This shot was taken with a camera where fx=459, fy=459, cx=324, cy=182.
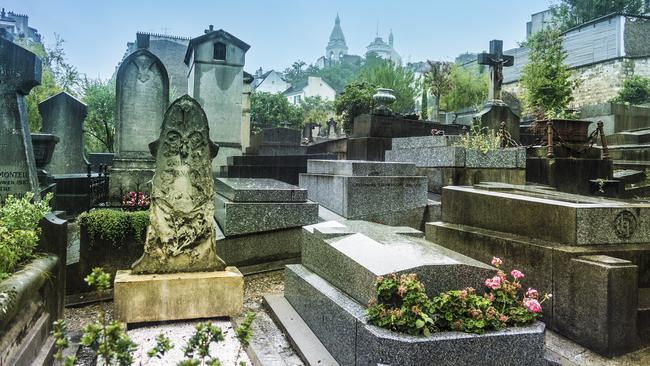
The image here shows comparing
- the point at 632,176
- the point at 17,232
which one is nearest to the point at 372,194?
the point at 17,232

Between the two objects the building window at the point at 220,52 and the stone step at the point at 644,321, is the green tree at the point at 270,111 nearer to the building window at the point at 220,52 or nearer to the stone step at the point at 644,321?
the building window at the point at 220,52

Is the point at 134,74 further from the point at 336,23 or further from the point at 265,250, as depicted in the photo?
the point at 336,23

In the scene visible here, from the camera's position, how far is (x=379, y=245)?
406 cm

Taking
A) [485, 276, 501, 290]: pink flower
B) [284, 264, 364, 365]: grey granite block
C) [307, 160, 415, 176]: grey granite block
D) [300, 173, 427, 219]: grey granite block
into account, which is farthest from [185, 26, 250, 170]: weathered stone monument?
[485, 276, 501, 290]: pink flower

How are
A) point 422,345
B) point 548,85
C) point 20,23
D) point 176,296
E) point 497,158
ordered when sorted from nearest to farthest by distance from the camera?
point 422,345
point 176,296
point 497,158
point 548,85
point 20,23

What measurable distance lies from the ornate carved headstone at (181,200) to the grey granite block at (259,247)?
156cm

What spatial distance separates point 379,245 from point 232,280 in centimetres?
158

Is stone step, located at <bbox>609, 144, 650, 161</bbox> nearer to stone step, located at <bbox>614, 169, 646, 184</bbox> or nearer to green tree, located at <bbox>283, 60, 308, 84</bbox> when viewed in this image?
stone step, located at <bbox>614, 169, 646, 184</bbox>

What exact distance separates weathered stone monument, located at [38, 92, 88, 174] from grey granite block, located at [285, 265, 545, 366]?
11.4 m

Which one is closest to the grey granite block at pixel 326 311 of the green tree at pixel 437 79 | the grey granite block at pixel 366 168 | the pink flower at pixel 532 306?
the pink flower at pixel 532 306

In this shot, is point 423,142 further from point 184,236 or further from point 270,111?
point 270,111

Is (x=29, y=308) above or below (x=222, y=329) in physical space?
above

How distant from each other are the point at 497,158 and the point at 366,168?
296 centimetres

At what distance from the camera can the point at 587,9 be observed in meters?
42.5
